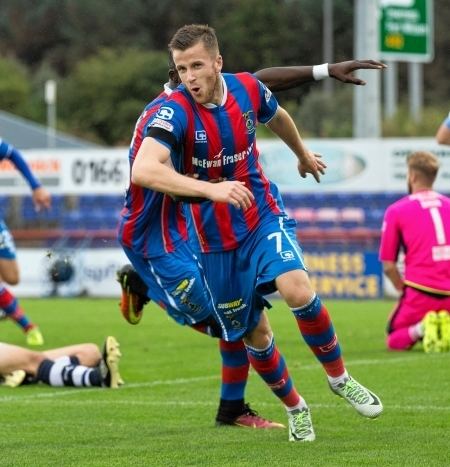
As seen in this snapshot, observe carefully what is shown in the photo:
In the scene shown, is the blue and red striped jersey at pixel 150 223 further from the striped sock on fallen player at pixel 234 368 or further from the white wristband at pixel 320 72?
the white wristband at pixel 320 72

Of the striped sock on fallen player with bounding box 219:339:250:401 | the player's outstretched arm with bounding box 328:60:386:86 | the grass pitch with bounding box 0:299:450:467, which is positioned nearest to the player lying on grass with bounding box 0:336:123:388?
the grass pitch with bounding box 0:299:450:467

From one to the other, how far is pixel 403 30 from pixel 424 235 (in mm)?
14422

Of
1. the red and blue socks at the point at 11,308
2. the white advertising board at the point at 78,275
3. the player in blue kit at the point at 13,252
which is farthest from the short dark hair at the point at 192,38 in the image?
the white advertising board at the point at 78,275

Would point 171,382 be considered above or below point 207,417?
below

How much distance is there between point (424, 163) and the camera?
1295 centimetres

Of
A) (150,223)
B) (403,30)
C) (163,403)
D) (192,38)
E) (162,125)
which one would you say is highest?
(403,30)

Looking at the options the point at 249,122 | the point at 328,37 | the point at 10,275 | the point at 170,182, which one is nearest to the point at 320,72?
the point at 249,122

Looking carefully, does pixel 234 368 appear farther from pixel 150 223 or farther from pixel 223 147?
pixel 223 147

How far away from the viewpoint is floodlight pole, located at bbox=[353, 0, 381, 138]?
26812 millimetres

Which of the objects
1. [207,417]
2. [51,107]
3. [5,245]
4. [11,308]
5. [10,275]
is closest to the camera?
[207,417]

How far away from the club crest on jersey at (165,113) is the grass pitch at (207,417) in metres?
1.66

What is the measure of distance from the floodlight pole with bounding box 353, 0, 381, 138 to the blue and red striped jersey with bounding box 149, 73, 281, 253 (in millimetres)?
18834

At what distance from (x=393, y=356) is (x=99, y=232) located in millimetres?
14135

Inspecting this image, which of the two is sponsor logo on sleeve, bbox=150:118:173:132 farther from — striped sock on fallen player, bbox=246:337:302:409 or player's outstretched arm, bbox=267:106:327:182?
striped sock on fallen player, bbox=246:337:302:409
